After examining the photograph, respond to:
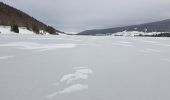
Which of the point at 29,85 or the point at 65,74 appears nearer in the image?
the point at 29,85

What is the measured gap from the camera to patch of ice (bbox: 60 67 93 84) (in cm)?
458

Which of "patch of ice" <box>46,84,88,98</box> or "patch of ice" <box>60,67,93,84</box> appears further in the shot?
"patch of ice" <box>60,67,93,84</box>

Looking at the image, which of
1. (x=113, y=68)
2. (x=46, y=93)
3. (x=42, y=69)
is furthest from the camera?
(x=113, y=68)

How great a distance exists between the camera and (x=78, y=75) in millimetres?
4910

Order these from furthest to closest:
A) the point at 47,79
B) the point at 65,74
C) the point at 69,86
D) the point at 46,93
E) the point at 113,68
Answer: the point at 113,68, the point at 65,74, the point at 47,79, the point at 69,86, the point at 46,93

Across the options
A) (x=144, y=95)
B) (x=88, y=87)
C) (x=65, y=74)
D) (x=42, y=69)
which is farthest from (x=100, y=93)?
(x=42, y=69)

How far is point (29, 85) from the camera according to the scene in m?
4.16

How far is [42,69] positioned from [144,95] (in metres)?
2.36

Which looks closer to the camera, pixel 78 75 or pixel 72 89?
pixel 72 89

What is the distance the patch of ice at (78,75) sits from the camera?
4.58 metres

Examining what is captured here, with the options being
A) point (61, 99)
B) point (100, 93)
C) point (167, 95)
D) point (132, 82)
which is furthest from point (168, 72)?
point (61, 99)

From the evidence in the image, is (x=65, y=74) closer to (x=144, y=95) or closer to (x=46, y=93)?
(x=46, y=93)

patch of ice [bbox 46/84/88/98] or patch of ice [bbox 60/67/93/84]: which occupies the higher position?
patch of ice [bbox 60/67/93/84]

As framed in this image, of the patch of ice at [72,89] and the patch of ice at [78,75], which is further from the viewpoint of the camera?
the patch of ice at [78,75]
